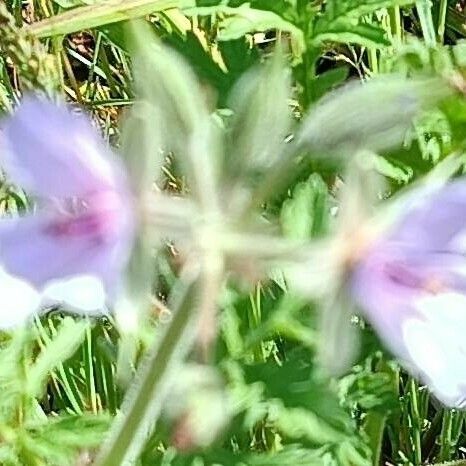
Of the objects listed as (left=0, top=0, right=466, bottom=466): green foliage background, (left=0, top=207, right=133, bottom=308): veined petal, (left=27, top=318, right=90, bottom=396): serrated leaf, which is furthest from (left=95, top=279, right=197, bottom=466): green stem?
(left=27, top=318, right=90, bottom=396): serrated leaf

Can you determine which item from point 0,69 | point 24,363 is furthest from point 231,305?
point 0,69

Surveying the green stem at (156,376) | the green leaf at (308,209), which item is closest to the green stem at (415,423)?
the green leaf at (308,209)

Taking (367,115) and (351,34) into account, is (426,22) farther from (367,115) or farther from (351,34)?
(367,115)

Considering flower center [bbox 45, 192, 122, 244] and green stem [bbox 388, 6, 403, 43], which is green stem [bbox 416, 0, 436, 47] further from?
flower center [bbox 45, 192, 122, 244]

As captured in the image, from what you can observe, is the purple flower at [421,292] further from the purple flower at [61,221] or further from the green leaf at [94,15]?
the green leaf at [94,15]

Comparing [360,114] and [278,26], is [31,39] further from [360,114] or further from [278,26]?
[360,114]

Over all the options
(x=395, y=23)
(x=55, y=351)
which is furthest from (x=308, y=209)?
(x=395, y=23)

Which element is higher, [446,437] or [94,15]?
[94,15]
